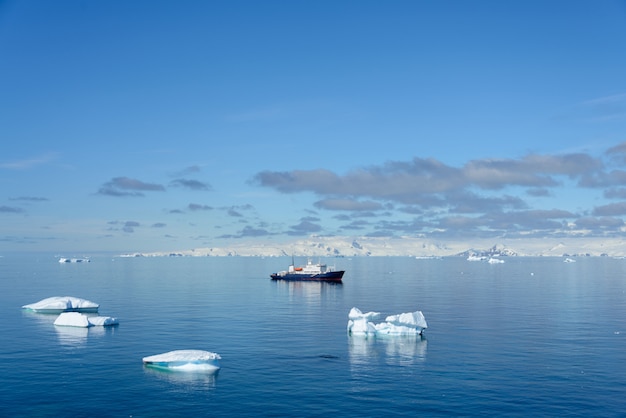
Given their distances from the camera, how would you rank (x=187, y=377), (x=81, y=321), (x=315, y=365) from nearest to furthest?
(x=187, y=377), (x=315, y=365), (x=81, y=321)

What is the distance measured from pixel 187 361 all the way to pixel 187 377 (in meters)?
1.82

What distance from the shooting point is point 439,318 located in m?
94.2

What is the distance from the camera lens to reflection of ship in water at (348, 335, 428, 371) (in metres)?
60.9

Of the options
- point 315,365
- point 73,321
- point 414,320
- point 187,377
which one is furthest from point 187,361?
point 73,321

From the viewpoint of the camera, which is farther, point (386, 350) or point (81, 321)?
point (81, 321)

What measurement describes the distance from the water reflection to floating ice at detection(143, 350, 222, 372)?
574 mm

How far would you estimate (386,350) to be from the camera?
6762cm

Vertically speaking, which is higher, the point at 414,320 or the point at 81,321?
the point at 414,320

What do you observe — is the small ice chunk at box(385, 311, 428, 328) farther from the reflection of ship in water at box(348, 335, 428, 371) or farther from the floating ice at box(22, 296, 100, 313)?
the floating ice at box(22, 296, 100, 313)

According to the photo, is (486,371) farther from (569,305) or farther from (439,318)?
(569,305)

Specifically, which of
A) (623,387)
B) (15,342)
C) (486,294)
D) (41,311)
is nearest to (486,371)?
(623,387)

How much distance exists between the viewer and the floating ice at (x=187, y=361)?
5509 centimetres

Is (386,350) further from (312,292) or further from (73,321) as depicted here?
(312,292)

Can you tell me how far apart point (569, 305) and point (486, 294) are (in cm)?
2781
